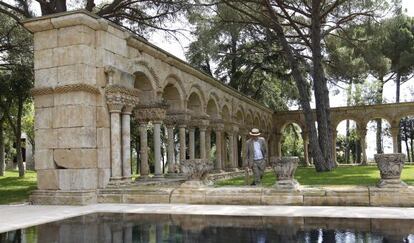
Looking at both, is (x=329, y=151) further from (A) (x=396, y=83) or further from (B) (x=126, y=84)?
(A) (x=396, y=83)

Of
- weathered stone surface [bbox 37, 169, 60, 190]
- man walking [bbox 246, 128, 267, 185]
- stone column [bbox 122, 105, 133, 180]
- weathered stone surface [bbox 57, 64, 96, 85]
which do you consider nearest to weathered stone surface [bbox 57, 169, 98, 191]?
weathered stone surface [bbox 37, 169, 60, 190]

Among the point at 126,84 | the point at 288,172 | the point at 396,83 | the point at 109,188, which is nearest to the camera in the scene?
the point at 288,172

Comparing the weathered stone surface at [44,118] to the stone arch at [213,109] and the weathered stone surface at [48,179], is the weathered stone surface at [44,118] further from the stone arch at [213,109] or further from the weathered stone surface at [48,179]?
the stone arch at [213,109]

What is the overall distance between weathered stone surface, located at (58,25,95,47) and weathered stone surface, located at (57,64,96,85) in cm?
52

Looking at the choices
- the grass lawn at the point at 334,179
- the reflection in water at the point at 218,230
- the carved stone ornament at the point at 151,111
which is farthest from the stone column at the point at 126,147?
the reflection in water at the point at 218,230

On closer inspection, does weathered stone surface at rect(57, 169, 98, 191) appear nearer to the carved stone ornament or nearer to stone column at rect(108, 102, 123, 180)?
stone column at rect(108, 102, 123, 180)

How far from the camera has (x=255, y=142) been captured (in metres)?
10.3

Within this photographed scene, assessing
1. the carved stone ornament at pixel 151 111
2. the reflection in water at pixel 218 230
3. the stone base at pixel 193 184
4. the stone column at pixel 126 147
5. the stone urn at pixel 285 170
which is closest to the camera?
the reflection in water at pixel 218 230

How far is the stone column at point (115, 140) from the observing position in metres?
Result: 10.3

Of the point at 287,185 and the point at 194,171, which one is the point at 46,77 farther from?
the point at 287,185

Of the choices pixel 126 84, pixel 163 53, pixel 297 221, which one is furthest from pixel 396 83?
pixel 297 221

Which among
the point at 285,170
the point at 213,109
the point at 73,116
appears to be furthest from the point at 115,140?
the point at 213,109

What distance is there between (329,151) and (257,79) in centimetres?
1291

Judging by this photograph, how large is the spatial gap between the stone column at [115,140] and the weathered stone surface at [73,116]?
1.52 feet
